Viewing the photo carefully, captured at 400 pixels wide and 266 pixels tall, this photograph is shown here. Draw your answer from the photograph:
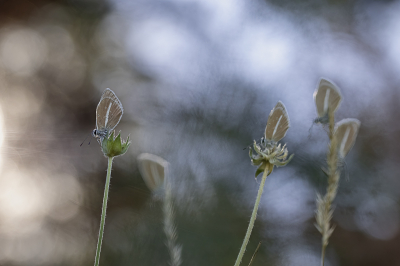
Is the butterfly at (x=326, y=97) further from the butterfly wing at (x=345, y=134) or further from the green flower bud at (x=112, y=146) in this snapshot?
the green flower bud at (x=112, y=146)

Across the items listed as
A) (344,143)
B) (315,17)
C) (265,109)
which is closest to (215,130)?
(265,109)

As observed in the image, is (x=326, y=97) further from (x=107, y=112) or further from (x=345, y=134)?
(x=107, y=112)

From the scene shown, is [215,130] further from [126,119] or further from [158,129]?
[126,119]

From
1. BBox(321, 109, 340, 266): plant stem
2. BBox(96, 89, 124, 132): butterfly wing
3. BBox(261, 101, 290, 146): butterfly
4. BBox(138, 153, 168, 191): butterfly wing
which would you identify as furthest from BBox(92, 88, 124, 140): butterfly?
BBox(321, 109, 340, 266): plant stem

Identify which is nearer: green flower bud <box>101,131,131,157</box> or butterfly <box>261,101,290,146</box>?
butterfly <box>261,101,290,146</box>

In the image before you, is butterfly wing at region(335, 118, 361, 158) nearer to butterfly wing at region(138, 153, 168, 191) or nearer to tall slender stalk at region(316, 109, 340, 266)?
tall slender stalk at region(316, 109, 340, 266)

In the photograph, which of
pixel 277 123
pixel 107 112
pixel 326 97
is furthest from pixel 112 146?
pixel 326 97

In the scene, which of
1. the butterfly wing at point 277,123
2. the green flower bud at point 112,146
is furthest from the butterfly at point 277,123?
the green flower bud at point 112,146
